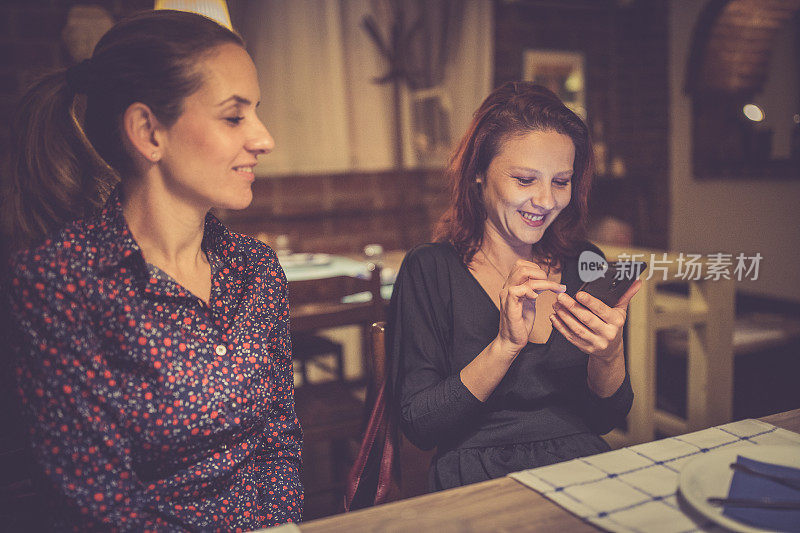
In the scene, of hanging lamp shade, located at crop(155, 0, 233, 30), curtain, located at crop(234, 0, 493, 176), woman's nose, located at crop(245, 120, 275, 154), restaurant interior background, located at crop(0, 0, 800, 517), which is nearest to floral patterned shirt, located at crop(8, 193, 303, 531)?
woman's nose, located at crop(245, 120, 275, 154)

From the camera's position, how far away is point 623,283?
1033 mm

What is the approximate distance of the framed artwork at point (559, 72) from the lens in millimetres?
4445

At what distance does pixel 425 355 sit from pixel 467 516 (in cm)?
50

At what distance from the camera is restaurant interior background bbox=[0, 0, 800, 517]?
135 inches

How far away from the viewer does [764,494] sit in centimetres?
72

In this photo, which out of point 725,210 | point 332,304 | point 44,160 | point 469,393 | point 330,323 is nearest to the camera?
point 44,160

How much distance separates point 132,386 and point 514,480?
0.55 meters

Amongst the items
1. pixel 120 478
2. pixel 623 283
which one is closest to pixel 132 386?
pixel 120 478

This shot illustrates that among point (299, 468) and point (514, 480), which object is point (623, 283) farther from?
point (299, 468)

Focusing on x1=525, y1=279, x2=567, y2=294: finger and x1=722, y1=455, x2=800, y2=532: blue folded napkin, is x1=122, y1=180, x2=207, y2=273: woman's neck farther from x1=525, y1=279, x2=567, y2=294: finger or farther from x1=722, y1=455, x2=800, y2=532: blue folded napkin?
x1=722, y1=455, x2=800, y2=532: blue folded napkin

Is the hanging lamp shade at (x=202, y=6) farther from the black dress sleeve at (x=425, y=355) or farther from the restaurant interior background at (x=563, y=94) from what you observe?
the black dress sleeve at (x=425, y=355)

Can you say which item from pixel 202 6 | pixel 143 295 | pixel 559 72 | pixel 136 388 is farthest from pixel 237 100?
pixel 559 72

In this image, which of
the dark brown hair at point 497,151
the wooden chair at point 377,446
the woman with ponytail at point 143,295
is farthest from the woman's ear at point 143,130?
the dark brown hair at point 497,151

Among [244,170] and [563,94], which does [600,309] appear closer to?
[244,170]
